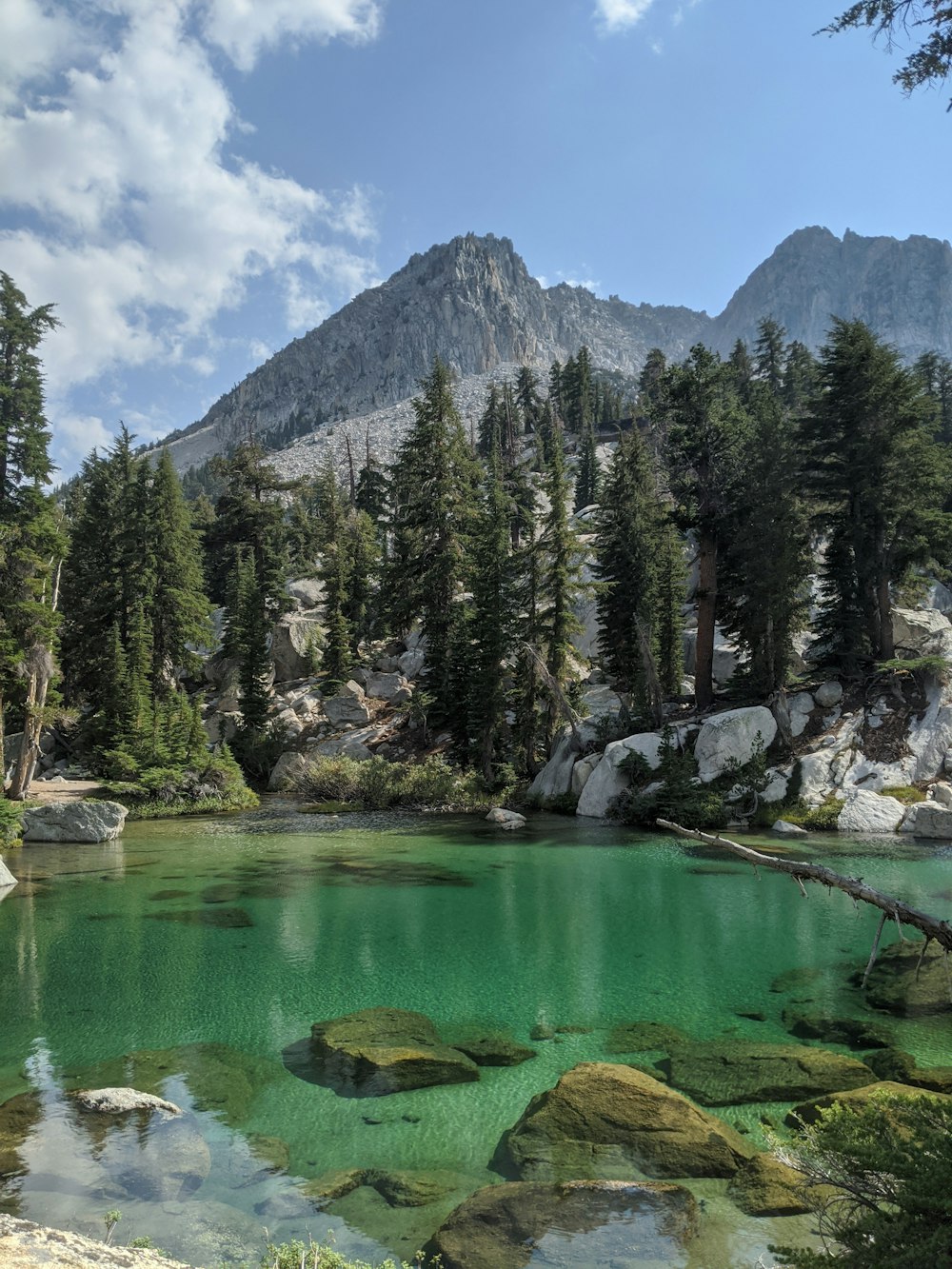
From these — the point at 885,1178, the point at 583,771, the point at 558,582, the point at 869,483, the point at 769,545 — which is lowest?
the point at 583,771

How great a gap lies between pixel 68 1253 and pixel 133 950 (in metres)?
10.7

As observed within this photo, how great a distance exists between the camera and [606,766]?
30.9 meters

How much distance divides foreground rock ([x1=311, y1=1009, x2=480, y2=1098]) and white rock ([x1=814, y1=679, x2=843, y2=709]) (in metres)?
24.3

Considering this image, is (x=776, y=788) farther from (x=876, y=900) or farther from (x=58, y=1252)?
(x=58, y=1252)

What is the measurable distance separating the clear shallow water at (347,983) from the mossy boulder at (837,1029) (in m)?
0.23

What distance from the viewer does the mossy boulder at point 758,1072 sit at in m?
8.30

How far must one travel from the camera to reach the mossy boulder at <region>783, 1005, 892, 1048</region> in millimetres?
9750

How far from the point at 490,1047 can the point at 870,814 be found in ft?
66.6

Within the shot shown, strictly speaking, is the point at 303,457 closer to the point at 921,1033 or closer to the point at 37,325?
the point at 37,325

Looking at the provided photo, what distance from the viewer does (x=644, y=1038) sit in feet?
33.2

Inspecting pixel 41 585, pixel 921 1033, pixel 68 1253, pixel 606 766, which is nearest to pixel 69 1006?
pixel 68 1253

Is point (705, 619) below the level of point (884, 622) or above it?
above

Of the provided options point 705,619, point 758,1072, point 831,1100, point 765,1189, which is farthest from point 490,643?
point 765,1189

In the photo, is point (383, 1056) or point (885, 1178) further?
point (383, 1056)
